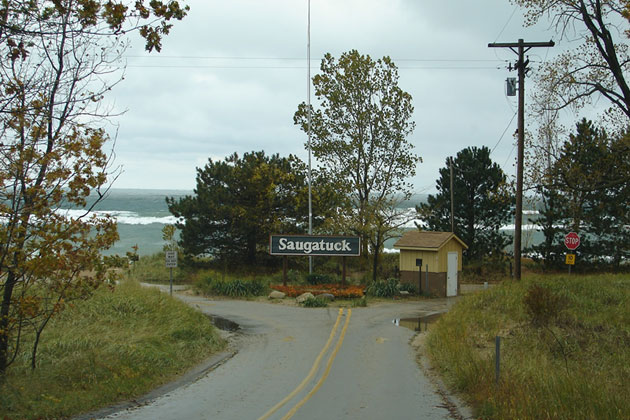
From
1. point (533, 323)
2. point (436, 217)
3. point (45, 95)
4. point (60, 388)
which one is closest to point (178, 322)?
point (60, 388)

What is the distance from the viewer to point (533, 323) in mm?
16266

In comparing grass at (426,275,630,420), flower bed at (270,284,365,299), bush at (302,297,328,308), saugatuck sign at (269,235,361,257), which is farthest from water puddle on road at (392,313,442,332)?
saugatuck sign at (269,235,361,257)

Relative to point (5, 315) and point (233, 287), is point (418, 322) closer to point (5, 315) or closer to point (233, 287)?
point (233, 287)

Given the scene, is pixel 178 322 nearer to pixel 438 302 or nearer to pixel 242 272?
pixel 438 302

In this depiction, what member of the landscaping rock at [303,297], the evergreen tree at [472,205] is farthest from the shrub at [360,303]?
the evergreen tree at [472,205]

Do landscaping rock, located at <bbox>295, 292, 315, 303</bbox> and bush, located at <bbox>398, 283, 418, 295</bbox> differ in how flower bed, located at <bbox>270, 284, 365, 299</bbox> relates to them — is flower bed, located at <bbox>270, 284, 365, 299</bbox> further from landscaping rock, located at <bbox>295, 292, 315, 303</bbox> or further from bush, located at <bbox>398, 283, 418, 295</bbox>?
bush, located at <bbox>398, 283, 418, 295</bbox>

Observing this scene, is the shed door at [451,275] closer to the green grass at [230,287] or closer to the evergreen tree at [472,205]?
the evergreen tree at [472,205]

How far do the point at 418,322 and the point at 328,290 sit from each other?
8203 mm

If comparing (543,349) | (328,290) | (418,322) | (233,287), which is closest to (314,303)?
(328,290)

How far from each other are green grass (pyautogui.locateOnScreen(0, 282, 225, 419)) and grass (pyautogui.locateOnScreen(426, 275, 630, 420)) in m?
6.35

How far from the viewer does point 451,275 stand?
110ft

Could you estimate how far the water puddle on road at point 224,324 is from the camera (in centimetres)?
2047

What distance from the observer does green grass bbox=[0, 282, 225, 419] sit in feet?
33.2

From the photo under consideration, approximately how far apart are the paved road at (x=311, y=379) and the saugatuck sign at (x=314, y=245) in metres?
9.26
